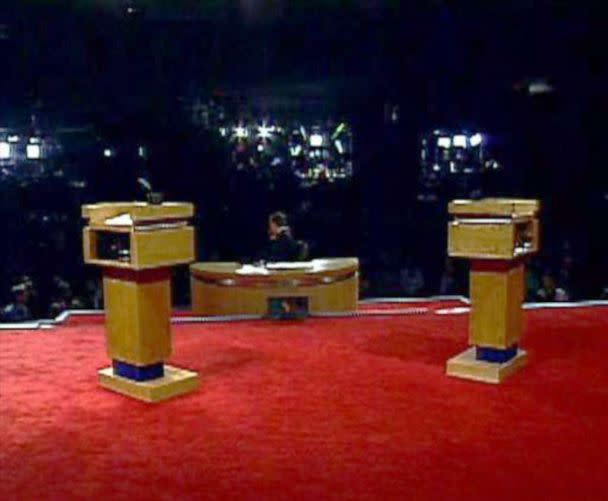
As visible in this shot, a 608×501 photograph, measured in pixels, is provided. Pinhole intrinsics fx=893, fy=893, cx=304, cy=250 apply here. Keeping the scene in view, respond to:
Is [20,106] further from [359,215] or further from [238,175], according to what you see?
[359,215]

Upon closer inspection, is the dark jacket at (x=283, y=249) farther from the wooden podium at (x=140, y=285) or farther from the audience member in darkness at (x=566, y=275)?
the audience member in darkness at (x=566, y=275)

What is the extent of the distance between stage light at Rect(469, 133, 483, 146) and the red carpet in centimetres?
590

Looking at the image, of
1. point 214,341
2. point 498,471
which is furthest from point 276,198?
point 498,471

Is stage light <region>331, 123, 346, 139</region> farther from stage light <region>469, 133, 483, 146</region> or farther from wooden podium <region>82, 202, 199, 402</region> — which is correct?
wooden podium <region>82, 202, 199, 402</region>

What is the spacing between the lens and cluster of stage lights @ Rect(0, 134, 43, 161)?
11.1 metres

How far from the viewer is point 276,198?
11.8 meters

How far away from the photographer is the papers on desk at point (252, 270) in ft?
24.8

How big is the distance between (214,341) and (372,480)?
2657 mm

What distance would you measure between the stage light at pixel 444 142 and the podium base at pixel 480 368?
6.75m

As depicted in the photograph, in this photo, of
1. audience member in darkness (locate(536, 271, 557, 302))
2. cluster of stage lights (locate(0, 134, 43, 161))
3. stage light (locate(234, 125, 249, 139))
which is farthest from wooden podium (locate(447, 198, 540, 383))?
cluster of stage lights (locate(0, 134, 43, 161))

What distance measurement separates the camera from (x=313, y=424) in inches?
167

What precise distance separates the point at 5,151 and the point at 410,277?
5506mm

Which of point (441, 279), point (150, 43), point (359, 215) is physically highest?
point (150, 43)

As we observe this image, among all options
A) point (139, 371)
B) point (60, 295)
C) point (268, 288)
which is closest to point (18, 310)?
point (60, 295)
